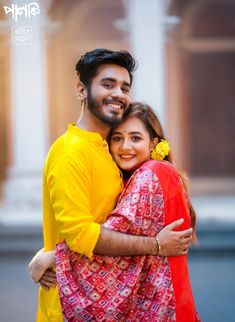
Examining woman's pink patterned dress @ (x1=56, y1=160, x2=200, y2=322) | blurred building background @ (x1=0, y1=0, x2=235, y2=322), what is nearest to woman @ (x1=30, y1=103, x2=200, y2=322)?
woman's pink patterned dress @ (x1=56, y1=160, x2=200, y2=322)

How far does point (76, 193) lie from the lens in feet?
7.67

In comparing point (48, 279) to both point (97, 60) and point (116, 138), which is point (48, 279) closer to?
point (116, 138)

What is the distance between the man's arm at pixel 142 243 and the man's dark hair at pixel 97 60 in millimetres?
617

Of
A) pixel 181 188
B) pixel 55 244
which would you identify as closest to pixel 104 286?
pixel 55 244

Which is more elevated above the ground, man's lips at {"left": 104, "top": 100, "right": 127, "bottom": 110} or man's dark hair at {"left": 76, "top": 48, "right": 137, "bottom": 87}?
man's dark hair at {"left": 76, "top": 48, "right": 137, "bottom": 87}

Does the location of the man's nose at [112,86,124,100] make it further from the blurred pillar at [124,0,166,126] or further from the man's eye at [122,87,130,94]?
the blurred pillar at [124,0,166,126]

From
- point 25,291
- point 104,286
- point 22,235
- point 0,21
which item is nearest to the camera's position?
point 104,286

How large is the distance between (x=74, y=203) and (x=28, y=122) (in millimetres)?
6099

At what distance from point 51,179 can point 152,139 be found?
1.63ft

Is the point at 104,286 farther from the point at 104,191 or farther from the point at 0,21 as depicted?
the point at 0,21

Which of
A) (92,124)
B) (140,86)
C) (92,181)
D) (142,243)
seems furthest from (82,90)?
(140,86)

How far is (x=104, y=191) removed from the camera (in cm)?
246

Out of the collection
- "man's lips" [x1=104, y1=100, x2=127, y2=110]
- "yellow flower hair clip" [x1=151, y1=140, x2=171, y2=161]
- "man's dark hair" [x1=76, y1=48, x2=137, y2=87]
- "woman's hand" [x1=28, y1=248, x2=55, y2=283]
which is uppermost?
"man's dark hair" [x1=76, y1=48, x2=137, y2=87]

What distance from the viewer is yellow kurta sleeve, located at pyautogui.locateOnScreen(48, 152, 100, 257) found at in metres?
2.32
